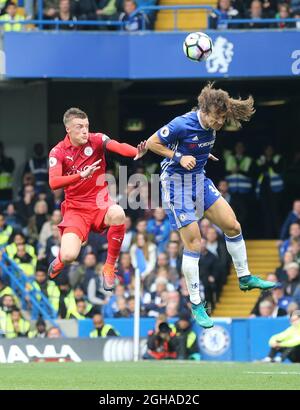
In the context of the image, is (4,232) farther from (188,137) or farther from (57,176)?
(188,137)

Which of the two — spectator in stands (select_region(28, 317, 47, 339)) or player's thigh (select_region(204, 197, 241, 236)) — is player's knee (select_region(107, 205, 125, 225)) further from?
spectator in stands (select_region(28, 317, 47, 339))

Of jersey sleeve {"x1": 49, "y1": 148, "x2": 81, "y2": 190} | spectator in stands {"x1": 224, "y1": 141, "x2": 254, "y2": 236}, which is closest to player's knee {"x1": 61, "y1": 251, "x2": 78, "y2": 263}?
jersey sleeve {"x1": 49, "y1": 148, "x2": 81, "y2": 190}

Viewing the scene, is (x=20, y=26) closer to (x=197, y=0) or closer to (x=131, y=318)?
(x=197, y=0)

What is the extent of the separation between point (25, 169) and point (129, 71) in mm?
3551

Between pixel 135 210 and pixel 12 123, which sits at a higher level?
pixel 12 123

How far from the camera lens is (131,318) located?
2303cm

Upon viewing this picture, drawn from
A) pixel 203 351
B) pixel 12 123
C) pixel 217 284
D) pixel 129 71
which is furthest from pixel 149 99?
pixel 203 351

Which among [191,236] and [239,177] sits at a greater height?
[239,177]

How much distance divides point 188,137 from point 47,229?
10.5 m

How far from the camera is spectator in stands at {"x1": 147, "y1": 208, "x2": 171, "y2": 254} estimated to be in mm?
25234

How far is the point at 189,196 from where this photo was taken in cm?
1581

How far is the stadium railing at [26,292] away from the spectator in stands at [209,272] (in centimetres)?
274

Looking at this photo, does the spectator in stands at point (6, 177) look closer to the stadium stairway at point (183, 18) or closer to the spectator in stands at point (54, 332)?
the stadium stairway at point (183, 18)

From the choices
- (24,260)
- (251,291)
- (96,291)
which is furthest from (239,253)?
(251,291)
